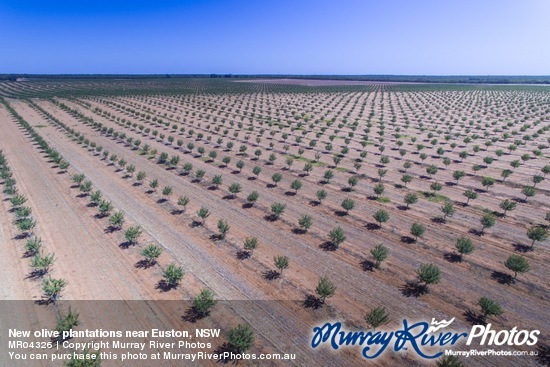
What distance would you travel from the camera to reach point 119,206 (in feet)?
→ 88.5

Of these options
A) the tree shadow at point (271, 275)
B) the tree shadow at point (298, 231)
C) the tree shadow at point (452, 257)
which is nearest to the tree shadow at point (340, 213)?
the tree shadow at point (298, 231)

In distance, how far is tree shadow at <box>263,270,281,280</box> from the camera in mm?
17859

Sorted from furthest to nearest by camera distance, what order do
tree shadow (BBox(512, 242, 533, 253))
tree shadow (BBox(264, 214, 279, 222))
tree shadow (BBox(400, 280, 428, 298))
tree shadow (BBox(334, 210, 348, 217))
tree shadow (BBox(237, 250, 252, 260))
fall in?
tree shadow (BBox(334, 210, 348, 217))
tree shadow (BBox(264, 214, 279, 222))
tree shadow (BBox(512, 242, 533, 253))
tree shadow (BBox(237, 250, 252, 260))
tree shadow (BBox(400, 280, 428, 298))

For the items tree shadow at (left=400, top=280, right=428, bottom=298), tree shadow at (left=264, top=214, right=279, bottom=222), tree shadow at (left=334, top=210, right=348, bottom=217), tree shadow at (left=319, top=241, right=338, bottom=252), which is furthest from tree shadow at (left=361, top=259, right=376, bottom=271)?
tree shadow at (left=264, top=214, right=279, bottom=222)

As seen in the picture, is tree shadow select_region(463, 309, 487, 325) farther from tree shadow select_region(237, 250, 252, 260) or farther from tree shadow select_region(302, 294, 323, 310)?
tree shadow select_region(237, 250, 252, 260)

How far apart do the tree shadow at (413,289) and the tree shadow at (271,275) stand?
6885 mm

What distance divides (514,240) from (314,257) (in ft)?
47.3

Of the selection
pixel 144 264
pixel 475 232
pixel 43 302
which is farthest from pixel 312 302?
pixel 475 232

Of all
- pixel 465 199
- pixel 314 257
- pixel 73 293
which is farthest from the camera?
pixel 465 199

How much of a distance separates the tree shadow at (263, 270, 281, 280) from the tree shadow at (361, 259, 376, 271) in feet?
17.0

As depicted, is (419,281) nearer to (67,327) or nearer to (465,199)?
(465,199)

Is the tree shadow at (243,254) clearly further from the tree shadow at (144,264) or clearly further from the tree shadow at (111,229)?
the tree shadow at (111,229)

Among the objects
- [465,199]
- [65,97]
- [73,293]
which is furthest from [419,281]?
[65,97]

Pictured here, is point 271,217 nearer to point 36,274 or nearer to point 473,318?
point 473,318
